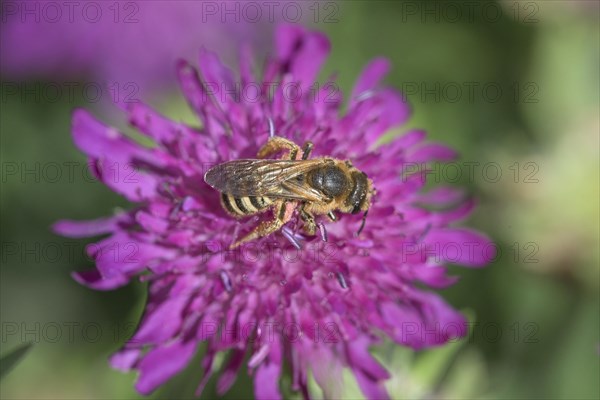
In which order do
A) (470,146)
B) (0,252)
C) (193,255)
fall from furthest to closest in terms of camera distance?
1. (470,146)
2. (0,252)
3. (193,255)

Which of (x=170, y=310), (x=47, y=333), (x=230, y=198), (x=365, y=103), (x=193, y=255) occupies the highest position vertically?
(x=365, y=103)

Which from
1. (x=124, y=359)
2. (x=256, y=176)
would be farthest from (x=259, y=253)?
(x=124, y=359)

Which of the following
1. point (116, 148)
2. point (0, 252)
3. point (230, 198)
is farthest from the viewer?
point (0, 252)

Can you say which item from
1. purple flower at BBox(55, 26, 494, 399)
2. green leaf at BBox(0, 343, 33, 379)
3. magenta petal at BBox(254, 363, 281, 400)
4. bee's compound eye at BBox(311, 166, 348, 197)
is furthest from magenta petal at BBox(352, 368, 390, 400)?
green leaf at BBox(0, 343, 33, 379)

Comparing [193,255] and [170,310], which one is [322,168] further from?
[170,310]

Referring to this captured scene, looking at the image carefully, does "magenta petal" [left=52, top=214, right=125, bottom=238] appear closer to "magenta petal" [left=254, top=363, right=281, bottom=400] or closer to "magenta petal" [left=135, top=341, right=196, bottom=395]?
"magenta petal" [left=135, top=341, right=196, bottom=395]

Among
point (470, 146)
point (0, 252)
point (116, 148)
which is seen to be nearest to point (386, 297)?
point (116, 148)

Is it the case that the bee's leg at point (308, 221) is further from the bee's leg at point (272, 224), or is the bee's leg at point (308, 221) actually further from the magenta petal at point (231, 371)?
the magenta petal at point (231, 371)
